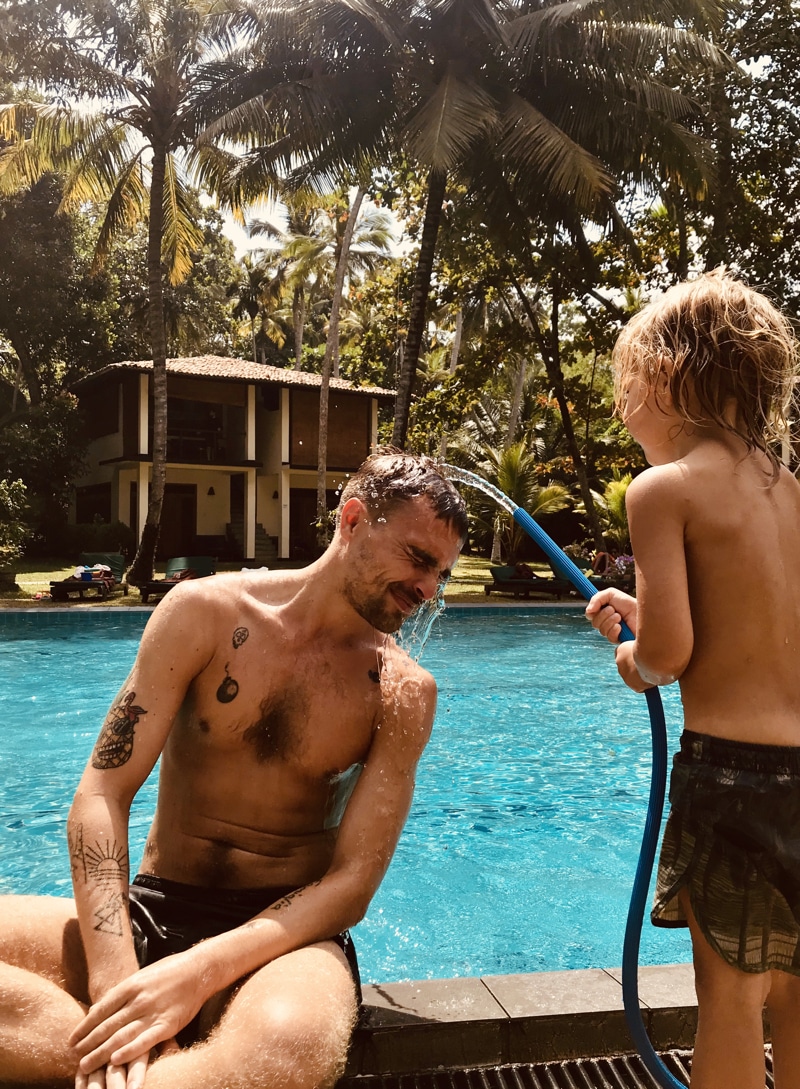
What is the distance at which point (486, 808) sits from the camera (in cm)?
652

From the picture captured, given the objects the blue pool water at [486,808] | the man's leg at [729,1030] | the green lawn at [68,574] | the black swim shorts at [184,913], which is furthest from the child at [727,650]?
the green lawn at [68,574]

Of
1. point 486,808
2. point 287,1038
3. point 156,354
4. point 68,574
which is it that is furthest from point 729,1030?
point 68,574

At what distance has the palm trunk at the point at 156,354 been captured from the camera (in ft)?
61.7

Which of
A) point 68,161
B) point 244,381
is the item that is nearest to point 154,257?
point 68,161

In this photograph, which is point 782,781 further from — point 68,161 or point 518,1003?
point 68,161

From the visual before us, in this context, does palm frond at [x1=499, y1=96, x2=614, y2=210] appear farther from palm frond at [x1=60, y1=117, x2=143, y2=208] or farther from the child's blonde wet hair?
the child's blonde wet hair

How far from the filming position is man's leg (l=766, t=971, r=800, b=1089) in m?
1.91

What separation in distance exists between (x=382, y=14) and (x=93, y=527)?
1666 centimetres

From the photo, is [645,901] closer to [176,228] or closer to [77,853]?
[77,853]

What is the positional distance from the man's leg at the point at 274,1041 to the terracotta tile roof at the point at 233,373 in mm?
25448

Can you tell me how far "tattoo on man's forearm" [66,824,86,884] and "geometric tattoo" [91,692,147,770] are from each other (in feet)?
0.51

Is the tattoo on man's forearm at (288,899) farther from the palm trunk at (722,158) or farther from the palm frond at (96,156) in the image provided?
the palm frond at (96,156)

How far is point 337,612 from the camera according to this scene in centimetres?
245

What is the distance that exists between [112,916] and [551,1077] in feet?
4.05
